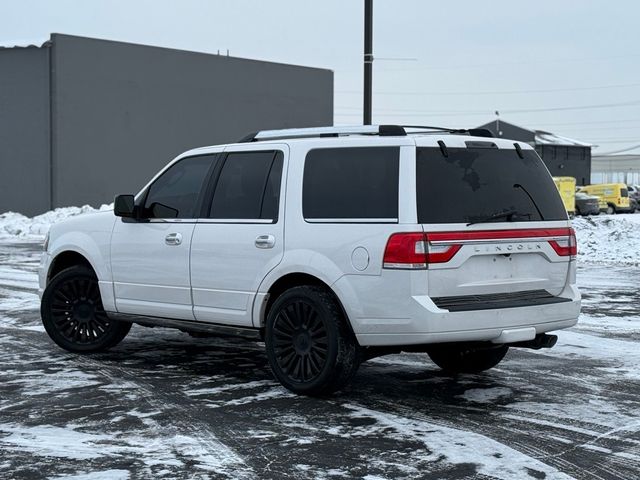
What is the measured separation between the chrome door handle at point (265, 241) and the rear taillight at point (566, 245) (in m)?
2.12

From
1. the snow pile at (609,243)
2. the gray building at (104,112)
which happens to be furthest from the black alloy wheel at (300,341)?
the gray building at (104,112)

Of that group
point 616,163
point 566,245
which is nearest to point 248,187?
point 566,245

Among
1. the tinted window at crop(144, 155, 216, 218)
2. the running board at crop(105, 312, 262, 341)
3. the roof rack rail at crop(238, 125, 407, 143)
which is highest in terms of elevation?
the roof rack rail at crop(238, 125, 407, 143)

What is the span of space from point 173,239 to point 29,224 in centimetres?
2380

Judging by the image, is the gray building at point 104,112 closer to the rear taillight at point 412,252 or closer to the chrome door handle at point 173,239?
the chrome door handle at point 173,239

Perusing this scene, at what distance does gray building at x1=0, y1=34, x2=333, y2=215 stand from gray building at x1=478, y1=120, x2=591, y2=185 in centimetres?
4495

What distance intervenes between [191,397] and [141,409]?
21.1 inches

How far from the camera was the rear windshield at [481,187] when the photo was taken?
7.28 m

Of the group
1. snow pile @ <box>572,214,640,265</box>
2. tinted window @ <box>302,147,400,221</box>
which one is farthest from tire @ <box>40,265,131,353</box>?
snow pile @ <box>572,214,640,265</box>

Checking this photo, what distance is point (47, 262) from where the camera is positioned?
390 inches

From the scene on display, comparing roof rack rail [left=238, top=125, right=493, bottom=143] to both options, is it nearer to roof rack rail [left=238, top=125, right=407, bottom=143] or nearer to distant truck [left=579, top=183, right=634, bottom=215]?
roof rack rail [left=238, top=125, right=407, bottom=143]

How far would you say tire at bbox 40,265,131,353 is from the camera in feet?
31.4

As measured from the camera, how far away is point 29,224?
31219 millimetres

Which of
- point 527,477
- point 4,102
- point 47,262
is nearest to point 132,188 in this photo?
point 4,102
